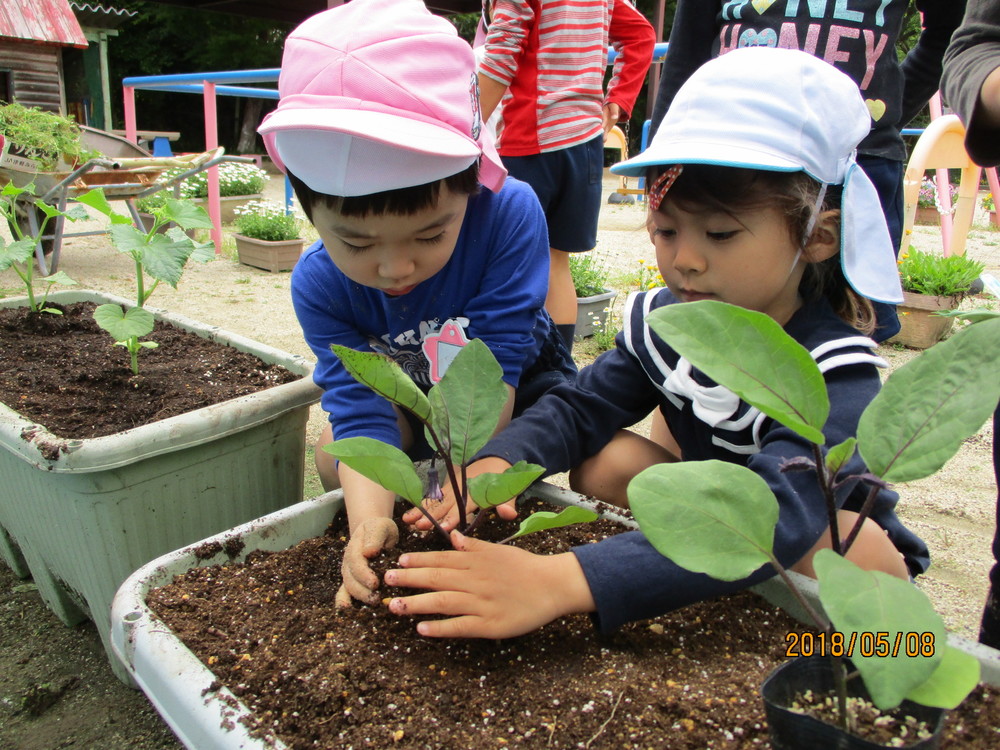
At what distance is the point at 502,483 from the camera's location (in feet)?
2.61

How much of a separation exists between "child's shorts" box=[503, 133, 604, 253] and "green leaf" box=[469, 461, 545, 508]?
1.71 m

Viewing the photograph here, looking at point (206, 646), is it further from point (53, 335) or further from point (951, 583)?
point (951, 583)

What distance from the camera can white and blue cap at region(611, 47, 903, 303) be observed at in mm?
991

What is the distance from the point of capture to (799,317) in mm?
1127

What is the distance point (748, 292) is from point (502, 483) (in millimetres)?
494

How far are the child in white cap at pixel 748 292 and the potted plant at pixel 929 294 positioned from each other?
269cm

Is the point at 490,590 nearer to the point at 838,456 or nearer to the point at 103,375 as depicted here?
the point at 838,456

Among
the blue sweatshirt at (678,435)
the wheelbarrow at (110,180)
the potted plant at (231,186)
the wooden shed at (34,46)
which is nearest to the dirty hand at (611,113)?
the wheelbarrow at (110,180)

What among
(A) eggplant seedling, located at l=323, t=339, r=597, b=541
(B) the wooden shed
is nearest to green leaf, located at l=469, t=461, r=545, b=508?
(A) eggplant seedling, located at l=323, t=339, r=597, b=541

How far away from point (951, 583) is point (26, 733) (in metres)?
1.81

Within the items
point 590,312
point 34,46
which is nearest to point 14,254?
point 590,312

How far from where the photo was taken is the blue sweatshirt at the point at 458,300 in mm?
1376

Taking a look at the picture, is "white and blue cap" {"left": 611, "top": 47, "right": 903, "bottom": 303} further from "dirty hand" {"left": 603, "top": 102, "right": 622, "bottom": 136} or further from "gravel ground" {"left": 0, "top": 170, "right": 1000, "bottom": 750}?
"dirty hand" {"left": 603, "top": 102, "right": 622, "bottom": 136}

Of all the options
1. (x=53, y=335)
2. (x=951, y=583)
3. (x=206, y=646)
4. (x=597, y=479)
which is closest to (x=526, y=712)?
(x=206, y=646)
